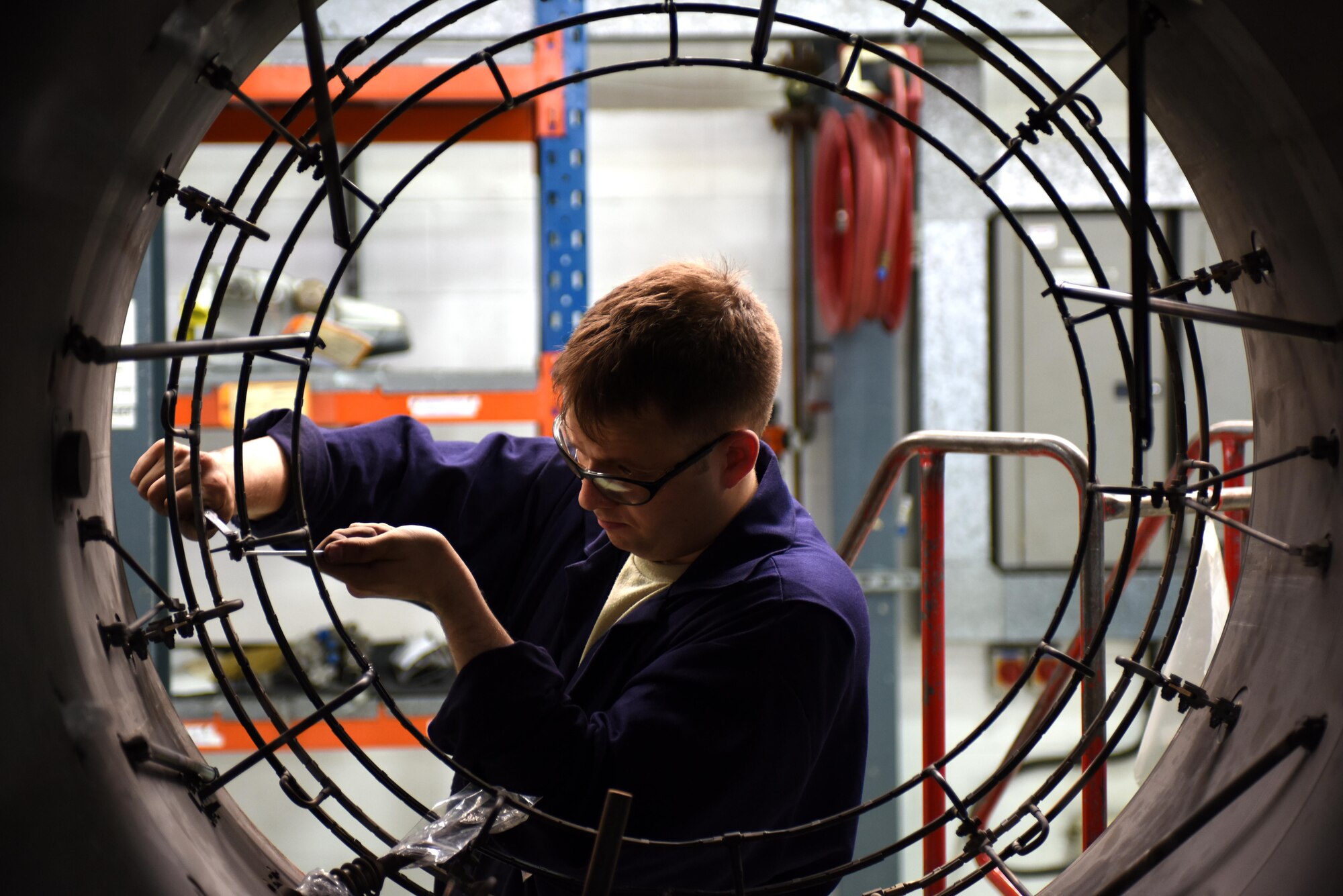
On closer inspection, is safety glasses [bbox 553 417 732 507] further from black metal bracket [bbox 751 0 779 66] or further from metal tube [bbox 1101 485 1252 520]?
metal tube [bbox 1101 485 1252 520]

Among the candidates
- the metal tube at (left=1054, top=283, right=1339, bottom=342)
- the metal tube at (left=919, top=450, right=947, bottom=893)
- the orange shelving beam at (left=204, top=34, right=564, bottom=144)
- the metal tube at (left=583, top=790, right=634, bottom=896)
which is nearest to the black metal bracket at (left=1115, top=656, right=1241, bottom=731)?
the metal tube at (left=1054, top=283, right=1339, bottom=342)

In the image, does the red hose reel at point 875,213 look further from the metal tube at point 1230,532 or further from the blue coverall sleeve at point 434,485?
the blue coverall sleeve at point 434,485

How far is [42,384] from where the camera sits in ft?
1.59

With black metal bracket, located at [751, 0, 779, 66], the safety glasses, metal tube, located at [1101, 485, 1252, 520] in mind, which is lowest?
metal tube, located at [1101, 485, 1252, 520]

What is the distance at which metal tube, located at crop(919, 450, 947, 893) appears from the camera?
4.27 feet

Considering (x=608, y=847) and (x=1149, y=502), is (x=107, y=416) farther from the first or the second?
(x=1149, y=502)

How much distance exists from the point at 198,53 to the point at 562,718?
0.51 m

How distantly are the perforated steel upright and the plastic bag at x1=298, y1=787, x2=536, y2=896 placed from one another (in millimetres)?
1070

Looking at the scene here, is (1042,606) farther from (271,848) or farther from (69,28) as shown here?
(69,28)

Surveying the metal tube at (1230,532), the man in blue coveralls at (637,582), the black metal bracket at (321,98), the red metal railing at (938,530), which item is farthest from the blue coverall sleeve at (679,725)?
the metal tube at (1230,532)

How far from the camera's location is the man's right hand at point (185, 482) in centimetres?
77

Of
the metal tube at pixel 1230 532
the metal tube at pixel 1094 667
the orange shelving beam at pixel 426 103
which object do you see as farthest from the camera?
the orange shelving beam at pixel 426 103

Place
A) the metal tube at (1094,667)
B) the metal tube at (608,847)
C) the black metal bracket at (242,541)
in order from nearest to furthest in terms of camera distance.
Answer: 1. the metal tube at (608,847)
2. the black metal bracket at (242,541)
3. the metal tube at (1094,667)

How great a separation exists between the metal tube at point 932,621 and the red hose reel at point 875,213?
0.96m
